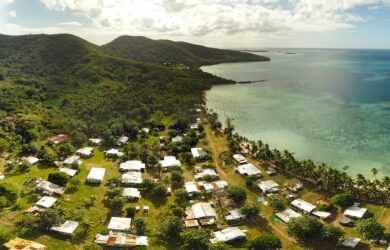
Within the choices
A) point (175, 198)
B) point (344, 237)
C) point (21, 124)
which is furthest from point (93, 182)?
point (344, 237)

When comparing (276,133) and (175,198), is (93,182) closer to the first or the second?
(175,198)

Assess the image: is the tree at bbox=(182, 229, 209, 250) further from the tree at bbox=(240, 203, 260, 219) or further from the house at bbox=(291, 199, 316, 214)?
the house at bbox=(291, 199, 316, 214)

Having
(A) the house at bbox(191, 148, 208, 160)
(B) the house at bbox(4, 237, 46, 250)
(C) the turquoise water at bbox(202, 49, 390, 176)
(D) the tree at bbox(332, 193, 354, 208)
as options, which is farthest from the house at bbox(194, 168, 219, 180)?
(B) the house at bbox(4, 237, 46, 250)

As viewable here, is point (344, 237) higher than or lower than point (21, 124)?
A: lower

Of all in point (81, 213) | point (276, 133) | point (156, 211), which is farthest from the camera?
point (276, 133)

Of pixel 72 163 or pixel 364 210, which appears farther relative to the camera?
pixel 72 163

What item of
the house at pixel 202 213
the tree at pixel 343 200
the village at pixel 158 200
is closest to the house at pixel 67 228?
the village at pixel 158 200

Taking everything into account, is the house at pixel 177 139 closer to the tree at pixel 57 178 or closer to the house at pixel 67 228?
the tree at pixel 57 178

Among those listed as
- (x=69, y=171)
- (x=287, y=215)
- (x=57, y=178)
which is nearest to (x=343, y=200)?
(x=287, y=215)
